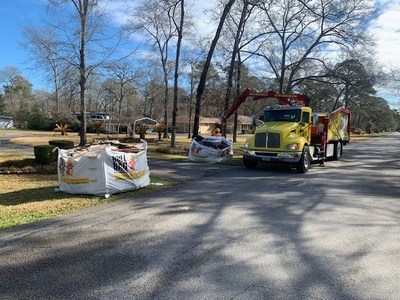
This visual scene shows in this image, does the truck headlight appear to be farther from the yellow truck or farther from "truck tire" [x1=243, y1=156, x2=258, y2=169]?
"truck tire" [x1=243, y1=156, x2=258, y2=169]

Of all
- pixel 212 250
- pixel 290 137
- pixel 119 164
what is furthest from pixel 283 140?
pixel 212 250

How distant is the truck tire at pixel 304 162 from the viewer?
13867mm

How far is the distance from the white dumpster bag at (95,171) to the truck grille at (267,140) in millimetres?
6977

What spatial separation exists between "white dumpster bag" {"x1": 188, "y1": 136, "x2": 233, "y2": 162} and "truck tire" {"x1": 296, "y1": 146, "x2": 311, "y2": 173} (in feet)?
15.0

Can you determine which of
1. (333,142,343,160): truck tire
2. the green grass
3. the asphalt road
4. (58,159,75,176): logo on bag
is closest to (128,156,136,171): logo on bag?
the green grass

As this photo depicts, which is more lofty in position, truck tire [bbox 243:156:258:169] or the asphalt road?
truck tire [bbox 243:156:258:169]

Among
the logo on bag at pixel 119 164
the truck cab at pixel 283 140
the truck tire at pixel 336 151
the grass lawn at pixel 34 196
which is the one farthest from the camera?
the truck tire at pixel 336 151

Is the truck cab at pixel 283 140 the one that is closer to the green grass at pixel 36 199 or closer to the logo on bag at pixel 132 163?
the green grass at pixel 36 199

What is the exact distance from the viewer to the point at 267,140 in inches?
568

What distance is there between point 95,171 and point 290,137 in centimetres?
842

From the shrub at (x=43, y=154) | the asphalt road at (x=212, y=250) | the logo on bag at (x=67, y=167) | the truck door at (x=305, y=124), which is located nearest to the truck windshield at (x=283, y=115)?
the truck door at (x=305, y=124)

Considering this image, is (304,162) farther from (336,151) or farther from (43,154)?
(43,154)

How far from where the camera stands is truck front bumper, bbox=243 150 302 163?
13.8 m

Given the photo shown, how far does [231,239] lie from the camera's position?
18.0ft
